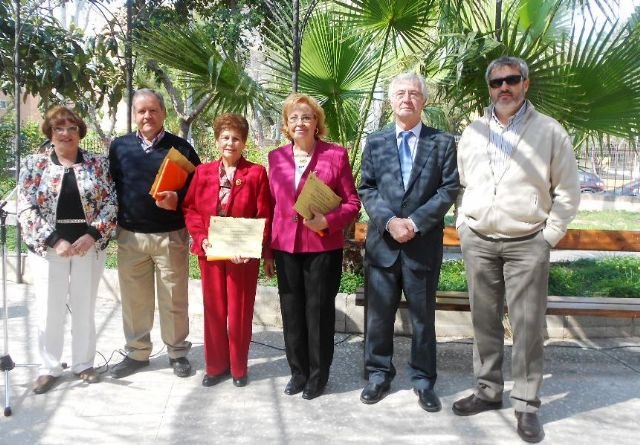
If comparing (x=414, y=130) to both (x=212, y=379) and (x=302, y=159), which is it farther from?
(x=212, y=379)

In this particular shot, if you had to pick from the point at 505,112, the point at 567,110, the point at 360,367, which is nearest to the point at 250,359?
the point at 360,367

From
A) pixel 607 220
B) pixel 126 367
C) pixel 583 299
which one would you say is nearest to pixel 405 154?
pixel 583 299

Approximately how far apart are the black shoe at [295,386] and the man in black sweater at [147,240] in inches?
27.8

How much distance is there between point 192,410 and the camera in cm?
340

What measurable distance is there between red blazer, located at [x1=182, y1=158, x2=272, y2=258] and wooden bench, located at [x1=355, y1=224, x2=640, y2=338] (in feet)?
3.16

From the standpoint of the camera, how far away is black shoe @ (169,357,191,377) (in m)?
3.87

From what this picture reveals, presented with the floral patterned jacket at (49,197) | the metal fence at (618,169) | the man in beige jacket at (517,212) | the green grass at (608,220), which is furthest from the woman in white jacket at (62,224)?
the green grass at (608,220)

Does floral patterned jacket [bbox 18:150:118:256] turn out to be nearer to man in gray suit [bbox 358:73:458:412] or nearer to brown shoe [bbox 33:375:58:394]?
brown shoe [bbox 33:375:58:394]

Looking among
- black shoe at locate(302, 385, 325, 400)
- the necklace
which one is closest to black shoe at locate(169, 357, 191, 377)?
black shoe at locate(302, 385, 325, 400)

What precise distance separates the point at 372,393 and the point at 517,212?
1354 millimetres

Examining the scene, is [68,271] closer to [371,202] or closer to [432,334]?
[371,202]

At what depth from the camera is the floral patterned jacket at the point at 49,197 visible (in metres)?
3.47

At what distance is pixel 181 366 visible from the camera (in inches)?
153

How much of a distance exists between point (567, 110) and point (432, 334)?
81.4 inches
